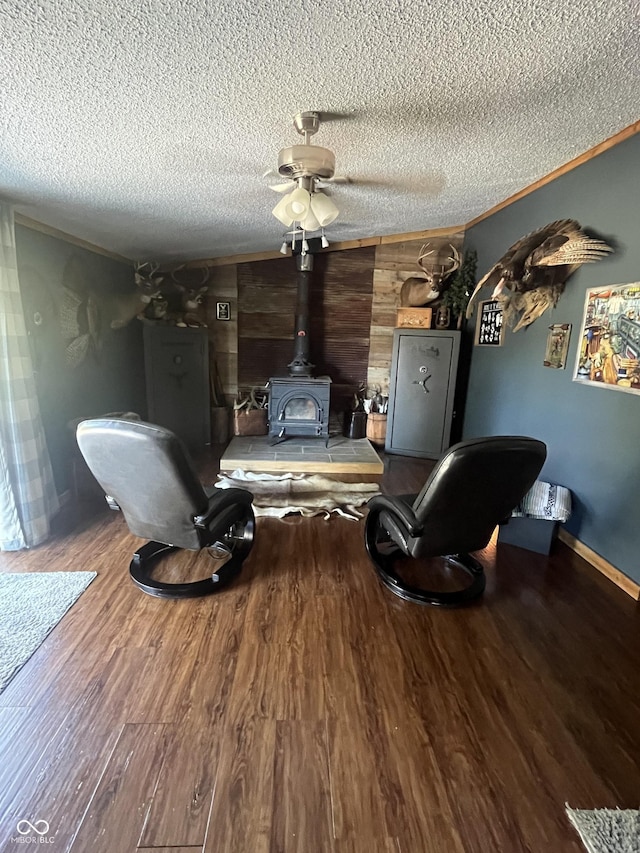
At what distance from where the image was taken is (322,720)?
5.18 feet

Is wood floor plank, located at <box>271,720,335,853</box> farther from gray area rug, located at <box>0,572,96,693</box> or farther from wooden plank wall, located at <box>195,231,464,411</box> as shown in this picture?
wooden plank wall, located at <box>195,231,464,411</box>

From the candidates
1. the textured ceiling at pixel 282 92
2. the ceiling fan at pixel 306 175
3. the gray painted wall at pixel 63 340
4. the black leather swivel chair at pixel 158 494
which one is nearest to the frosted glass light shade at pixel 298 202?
the ceiling fan at pixel 306 175

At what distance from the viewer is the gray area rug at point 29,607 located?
183 cm

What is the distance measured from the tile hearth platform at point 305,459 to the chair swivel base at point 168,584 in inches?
63.1

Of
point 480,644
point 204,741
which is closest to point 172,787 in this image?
point 204,741

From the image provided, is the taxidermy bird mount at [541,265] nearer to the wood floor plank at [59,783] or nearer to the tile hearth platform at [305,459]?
the tile hearth platform at [305,459]

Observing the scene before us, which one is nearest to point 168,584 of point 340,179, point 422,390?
point 340,179

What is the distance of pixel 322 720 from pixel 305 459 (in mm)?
2843

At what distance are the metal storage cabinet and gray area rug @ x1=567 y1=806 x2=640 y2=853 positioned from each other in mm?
3547

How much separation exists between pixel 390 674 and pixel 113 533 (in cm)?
209

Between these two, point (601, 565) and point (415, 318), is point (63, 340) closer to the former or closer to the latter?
point (415, 318)

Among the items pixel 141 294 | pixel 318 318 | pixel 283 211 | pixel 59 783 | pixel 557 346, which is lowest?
pixel 59 783

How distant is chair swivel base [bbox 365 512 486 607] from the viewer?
88.1 inches

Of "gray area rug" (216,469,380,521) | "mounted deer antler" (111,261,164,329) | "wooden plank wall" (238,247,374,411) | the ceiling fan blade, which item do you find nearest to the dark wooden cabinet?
"mounted deer antler" (111,261,164,329)
